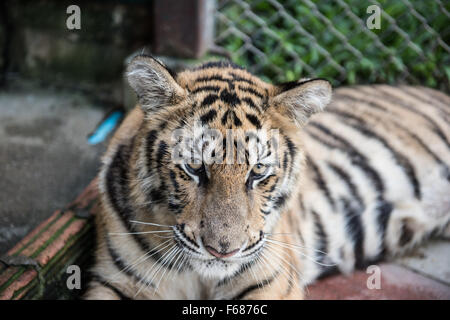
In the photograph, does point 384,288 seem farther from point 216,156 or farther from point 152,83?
point 152,83

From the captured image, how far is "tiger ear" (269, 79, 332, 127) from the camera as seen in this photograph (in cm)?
219

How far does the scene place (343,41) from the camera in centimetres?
438

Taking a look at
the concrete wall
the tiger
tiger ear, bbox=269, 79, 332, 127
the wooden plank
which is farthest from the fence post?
tiger ear, bbox=269, 79, 332, 127

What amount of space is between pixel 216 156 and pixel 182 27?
2.02m

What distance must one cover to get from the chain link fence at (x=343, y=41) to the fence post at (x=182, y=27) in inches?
19.7

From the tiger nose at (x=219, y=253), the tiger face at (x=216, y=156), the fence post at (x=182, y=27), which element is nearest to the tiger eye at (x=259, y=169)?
the tiger face at (x=216, y=156)

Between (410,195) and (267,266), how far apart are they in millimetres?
1165

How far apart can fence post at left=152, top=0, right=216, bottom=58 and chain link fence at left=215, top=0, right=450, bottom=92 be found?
1.64 ft

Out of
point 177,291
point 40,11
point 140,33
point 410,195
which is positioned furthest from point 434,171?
point 40,11

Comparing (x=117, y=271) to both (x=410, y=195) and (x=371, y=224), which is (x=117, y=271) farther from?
(x=410, y=195)

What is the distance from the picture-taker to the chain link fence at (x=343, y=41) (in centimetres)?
434

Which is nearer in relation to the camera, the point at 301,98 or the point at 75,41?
the point at 301,98

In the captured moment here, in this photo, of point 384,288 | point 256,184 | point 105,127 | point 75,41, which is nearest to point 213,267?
point 256,184

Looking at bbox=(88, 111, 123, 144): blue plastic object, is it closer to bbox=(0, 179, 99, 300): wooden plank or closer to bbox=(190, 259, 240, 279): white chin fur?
bbox=(0, 179, 99, 300): wooden plank
